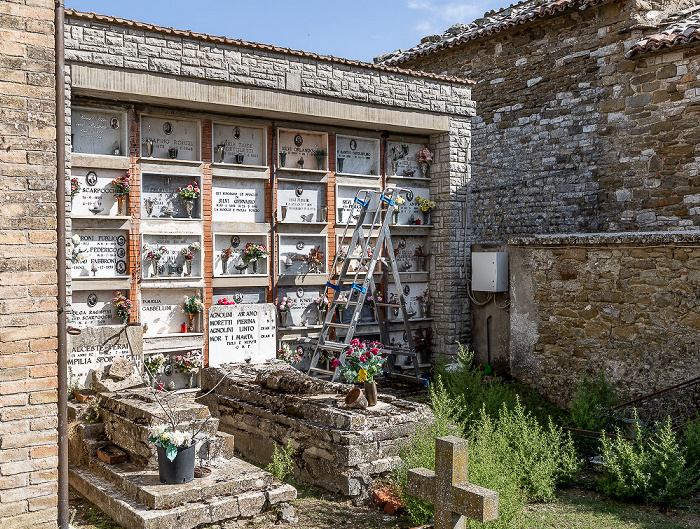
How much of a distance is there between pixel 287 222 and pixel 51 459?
5686 mm

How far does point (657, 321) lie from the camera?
8188 millimetres

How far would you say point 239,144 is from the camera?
9.63 meters

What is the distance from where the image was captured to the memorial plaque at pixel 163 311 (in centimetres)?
890

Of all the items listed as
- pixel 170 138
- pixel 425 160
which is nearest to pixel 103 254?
pixel 170 138

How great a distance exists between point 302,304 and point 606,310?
4.31 metres

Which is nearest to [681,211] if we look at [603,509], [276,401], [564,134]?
[564,134]

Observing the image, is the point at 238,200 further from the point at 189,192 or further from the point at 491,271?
the point at 491,271

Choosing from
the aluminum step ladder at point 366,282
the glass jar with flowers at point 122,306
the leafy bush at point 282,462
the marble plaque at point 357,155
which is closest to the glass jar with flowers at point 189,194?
the glass jar with flowers at point 122,306

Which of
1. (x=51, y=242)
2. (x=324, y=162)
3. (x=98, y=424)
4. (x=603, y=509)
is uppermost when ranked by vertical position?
(x=324, y=162)

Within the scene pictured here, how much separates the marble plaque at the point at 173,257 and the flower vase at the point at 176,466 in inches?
150

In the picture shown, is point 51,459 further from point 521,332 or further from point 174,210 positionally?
point 521,332

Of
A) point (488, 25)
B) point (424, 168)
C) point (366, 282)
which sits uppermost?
point (488, 25)

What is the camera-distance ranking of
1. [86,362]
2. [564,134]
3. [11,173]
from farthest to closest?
[564,134] < [86,362] < [11,173]

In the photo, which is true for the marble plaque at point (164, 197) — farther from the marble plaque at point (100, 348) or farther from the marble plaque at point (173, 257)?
the marble plaque at point (100, 348)
